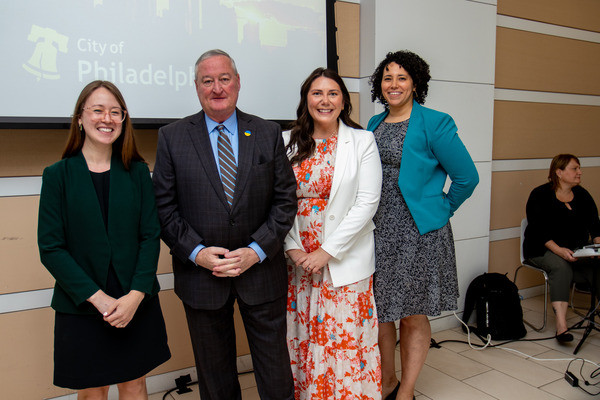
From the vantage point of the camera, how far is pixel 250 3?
2.68m

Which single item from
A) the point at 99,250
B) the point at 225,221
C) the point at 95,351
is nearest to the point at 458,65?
the point at 225,221

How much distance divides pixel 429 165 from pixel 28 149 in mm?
2009

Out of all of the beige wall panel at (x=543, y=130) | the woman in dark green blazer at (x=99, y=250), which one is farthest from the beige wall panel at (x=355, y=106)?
the woman in dark green blazer at (x=99, y=250)

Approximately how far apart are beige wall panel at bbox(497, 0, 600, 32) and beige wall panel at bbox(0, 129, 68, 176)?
3.58 m

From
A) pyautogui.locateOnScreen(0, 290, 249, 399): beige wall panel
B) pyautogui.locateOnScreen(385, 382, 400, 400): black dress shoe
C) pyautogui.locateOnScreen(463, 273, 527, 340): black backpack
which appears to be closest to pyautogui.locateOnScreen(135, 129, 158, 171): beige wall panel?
pyautogui.locateOnScreen(0, 290, 249, 399): beige wall panel

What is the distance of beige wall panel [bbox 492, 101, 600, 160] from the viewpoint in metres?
4.04

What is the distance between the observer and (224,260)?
70.3 inches

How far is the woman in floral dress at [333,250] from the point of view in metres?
2.10

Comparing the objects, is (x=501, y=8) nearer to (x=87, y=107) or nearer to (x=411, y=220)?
(x=411, y=220)

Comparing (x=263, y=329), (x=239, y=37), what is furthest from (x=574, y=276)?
(x=239, y=37)

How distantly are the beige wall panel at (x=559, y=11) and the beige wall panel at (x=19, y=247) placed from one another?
384 cm

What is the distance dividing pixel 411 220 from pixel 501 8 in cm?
265

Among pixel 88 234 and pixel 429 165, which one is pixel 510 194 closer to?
pixel 429 165

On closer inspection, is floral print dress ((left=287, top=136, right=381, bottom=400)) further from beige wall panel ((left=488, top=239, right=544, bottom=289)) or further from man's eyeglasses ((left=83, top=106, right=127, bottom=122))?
beige wall panel ((left=488, top=239, right=544, bottom=289))
